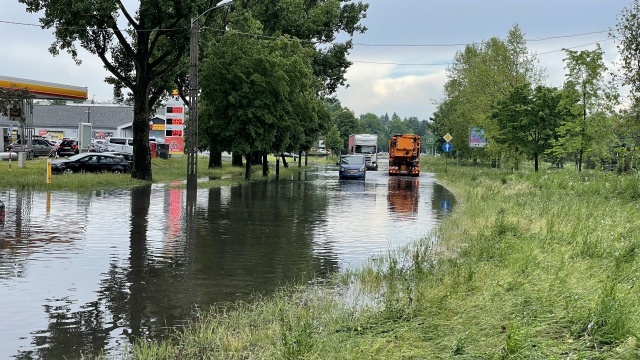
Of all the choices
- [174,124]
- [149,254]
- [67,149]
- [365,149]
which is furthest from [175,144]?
[149,254]

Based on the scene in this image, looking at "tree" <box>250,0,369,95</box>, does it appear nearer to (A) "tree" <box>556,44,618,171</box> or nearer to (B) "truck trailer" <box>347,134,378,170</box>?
(B) "truck trailer" <box>347,134,378,170</box>

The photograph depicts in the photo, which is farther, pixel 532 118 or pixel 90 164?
pixel 532 118

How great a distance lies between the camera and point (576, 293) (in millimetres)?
7625

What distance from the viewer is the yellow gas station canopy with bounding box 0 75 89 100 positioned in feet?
152

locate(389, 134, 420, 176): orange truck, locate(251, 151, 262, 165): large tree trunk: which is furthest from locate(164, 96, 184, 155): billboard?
locate(389, 134, 420, 176): orange truck

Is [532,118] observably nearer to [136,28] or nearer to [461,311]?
[136,28]

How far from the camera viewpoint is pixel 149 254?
12523mm

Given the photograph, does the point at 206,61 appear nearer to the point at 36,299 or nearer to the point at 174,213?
the point at 174,213

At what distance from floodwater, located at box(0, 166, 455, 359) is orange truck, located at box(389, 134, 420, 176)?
2923 centimetres

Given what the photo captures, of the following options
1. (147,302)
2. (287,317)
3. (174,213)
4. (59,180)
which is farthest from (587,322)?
(59,180)

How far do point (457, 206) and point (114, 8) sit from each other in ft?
57.8

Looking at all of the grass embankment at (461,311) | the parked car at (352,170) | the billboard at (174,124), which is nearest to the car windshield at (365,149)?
the billboard at (174,124)

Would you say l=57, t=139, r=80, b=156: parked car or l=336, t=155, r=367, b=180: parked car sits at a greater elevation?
l=57, t=139, r=80, b=156: parked car

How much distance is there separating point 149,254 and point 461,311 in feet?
23.5
